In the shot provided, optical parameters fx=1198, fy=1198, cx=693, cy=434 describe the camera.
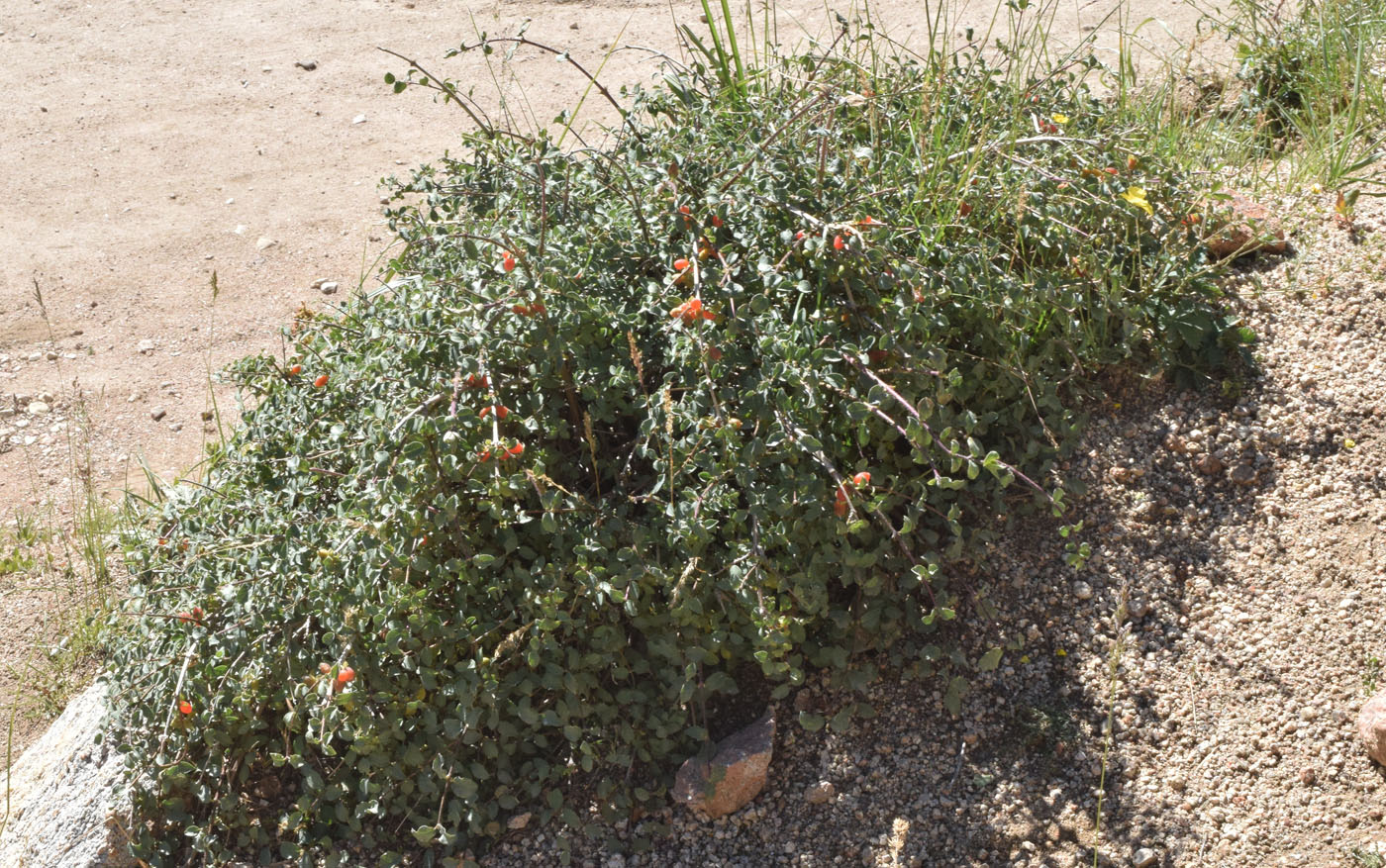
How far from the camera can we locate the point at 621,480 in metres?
2.72

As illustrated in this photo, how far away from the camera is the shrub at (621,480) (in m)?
2.52

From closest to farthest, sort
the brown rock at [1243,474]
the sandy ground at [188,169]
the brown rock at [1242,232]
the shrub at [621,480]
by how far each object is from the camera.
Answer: the shrub at [621,480] → the brown rock at [1243,474] → the brown rock at [1242,232] → the sandy ground at [188,169]

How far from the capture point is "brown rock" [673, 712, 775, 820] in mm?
2611

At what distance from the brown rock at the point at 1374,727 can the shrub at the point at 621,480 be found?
2.51 ft

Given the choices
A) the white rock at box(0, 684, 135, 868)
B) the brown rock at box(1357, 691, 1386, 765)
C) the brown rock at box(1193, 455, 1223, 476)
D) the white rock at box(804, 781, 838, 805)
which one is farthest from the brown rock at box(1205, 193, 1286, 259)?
the white rock at box(0, 684, 135, 868)

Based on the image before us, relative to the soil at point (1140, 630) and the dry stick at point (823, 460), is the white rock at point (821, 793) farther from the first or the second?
the dry stick at point (823, 460)

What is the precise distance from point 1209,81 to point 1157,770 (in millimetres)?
2886

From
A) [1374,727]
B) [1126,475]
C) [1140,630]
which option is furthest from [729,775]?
[1374,727]

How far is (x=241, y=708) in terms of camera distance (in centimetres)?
264

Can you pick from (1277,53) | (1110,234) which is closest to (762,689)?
(1110,234)

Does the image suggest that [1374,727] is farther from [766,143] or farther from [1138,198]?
[766,143]

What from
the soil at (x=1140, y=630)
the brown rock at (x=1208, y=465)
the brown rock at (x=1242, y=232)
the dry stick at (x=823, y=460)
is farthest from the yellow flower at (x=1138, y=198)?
the dry stick at (x=823, y=460)

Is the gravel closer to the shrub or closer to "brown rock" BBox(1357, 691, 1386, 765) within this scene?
"brown rock" BBox(1357, 691, 1386, 765)

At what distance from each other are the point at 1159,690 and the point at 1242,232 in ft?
4.42
